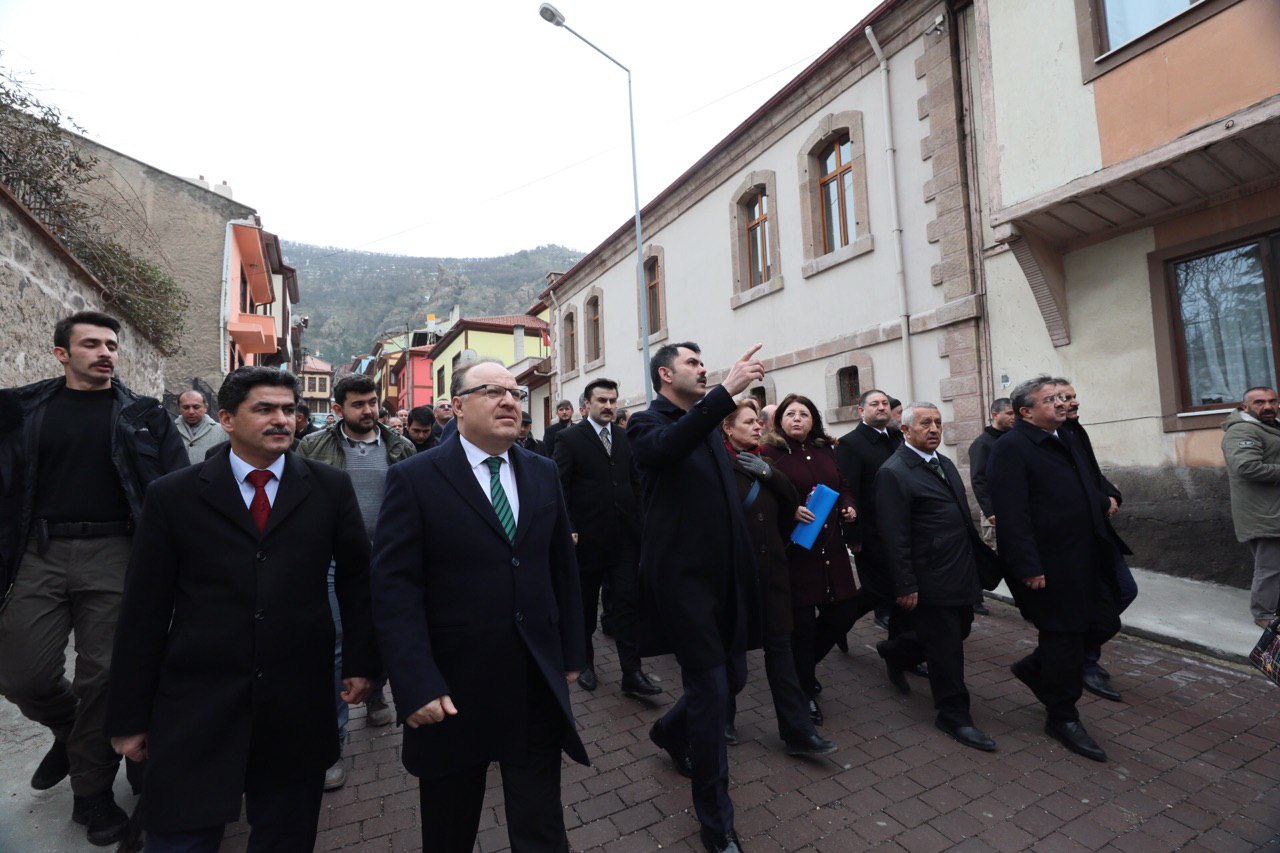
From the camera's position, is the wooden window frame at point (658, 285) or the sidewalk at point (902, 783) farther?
the wooden window frame at point (658, 285)

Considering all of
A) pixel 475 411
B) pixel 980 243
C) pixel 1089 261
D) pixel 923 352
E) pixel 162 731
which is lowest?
pixel 162 731

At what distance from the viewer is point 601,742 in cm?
383

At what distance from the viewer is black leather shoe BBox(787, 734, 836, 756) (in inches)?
136

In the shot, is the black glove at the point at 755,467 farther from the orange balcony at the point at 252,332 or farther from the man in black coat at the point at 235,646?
the orange balcony at the point at 252,332

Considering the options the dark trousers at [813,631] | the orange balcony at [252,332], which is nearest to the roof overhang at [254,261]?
the orange balcony at [252,332]

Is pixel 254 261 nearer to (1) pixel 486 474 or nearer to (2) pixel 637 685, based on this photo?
(2) pixel 637 685

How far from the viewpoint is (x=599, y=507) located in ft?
16.4

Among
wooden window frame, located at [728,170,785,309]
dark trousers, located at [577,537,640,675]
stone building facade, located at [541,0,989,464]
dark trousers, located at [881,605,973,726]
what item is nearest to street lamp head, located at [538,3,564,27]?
stone building facade, located at [541,0,989,464]

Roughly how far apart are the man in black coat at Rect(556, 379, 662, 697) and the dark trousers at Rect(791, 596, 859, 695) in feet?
4.26

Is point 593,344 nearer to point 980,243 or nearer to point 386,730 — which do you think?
point 980,243

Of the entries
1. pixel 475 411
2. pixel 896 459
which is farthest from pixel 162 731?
pixel 896 459

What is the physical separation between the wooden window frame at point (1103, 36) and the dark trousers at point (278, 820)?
8715 millimetres

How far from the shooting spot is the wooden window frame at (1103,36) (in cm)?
605

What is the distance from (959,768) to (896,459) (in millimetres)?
1738
